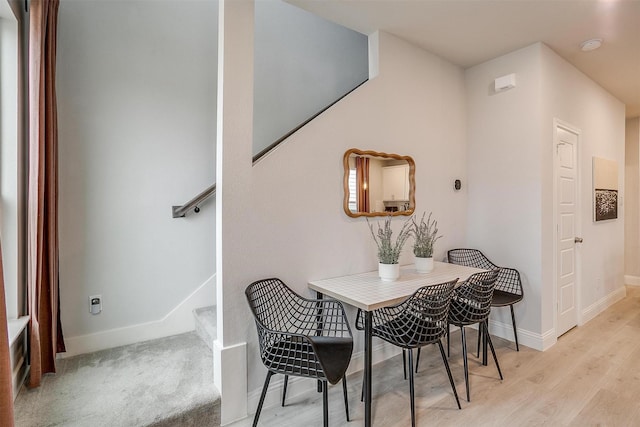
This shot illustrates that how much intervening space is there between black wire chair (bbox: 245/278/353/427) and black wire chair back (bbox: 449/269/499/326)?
0.84m

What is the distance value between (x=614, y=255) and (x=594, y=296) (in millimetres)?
914

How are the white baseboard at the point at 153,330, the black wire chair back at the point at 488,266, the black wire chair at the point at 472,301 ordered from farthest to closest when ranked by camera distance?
the black wire chair back at the point at 488,266
the white baseboard at the point at 153,330
the black wire chair at the point at 472,301

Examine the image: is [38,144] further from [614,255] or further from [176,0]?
[614,255]

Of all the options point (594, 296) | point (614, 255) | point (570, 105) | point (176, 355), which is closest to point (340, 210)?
point (176, 355)

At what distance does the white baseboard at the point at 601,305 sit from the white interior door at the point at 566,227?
0.77 feet

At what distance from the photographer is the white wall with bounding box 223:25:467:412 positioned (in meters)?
1.99

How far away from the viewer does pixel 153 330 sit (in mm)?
2533

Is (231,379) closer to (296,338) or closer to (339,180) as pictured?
(296,338)

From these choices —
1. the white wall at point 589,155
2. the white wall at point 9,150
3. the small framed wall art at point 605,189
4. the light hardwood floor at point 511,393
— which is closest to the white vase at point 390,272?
the light hardwood floor at point 511,393

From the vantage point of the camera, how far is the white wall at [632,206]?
16.1ft

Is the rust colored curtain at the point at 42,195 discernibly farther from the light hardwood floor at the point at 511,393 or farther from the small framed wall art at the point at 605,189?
the small framed wall art at the point at 605,189

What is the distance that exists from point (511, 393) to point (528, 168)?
1.88 metres

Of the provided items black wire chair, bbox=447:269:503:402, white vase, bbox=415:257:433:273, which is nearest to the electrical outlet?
white vase, bbox=415:257:433:273

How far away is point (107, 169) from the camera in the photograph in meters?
2.38
